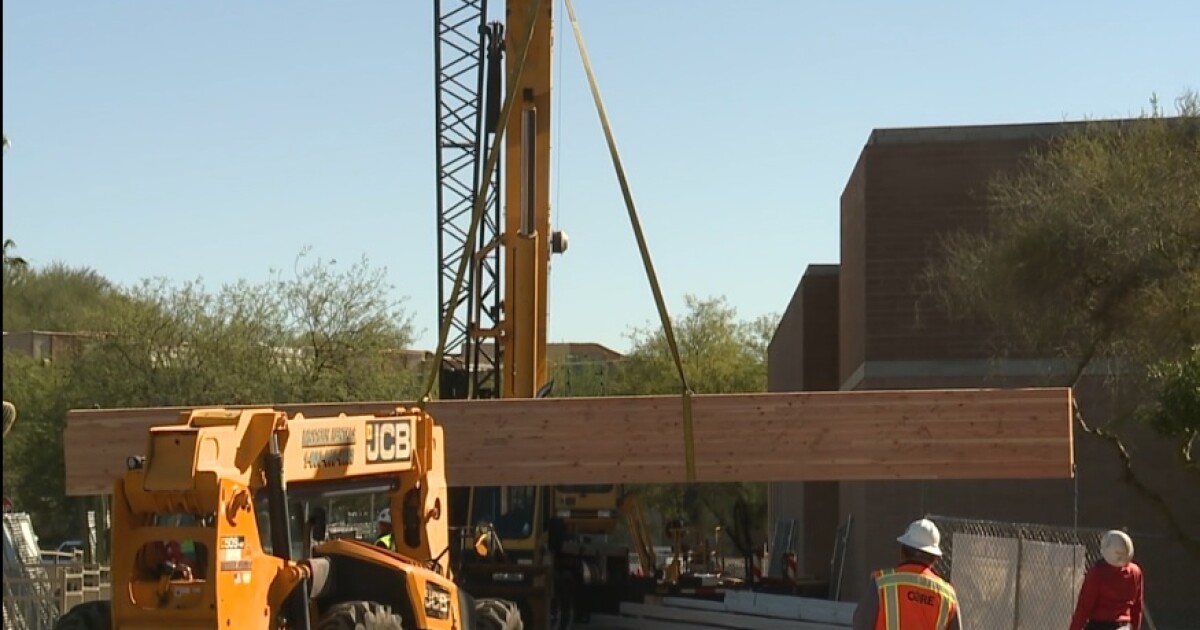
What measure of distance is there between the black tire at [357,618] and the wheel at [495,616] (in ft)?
7.95

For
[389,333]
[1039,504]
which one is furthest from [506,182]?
[389,333]

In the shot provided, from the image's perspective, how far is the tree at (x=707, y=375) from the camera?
5953cm

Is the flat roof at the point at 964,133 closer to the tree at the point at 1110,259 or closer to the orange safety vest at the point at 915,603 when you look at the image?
the tree at the point at 1110,259

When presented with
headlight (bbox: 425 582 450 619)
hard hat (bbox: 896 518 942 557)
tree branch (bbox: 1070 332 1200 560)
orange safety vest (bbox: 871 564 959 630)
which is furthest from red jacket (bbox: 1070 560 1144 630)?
tree branch (bbox: 1070 332 1200 560)

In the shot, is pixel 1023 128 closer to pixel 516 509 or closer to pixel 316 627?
pixel 516 509

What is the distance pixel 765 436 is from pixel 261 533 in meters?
5.86

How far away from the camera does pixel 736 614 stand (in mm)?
24344

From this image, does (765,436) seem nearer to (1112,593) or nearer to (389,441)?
(1112,593)

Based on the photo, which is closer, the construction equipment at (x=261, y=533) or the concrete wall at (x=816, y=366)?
the construction equipment at (x=261, y=533)

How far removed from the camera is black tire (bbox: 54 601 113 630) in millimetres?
11938

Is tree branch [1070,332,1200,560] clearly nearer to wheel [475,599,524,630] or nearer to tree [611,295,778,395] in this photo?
wheel [475,599,524,630]

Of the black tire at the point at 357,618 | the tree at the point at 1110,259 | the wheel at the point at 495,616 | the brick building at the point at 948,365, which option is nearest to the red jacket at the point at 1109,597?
the wheel at the point at 495,616

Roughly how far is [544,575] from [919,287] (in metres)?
10.7

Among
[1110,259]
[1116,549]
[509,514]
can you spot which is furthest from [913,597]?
[1110,259]
